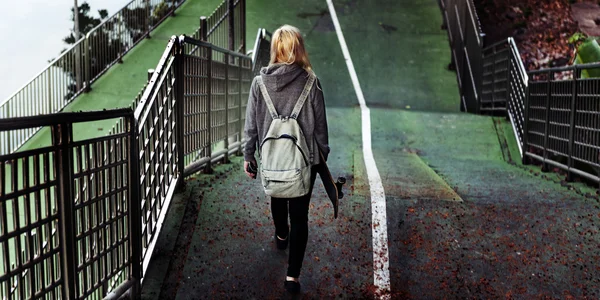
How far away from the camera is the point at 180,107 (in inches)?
232

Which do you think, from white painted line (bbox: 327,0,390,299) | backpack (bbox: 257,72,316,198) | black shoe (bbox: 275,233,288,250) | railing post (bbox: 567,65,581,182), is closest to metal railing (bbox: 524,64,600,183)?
railing post (bbox: 567,65,581,182)

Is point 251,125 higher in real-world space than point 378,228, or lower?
higher

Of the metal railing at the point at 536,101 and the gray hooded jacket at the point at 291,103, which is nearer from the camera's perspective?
the gray hooded jacket at the point at 291,103

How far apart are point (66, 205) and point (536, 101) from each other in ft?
25.3

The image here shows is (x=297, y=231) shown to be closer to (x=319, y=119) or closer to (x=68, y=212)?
(x=319, y=119)

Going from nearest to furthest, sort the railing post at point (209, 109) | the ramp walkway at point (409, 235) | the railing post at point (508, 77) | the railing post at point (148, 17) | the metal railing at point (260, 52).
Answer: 1. the ramp walkway at point (409, 235)
2. the railing post at point (209, 109)
3. the metal railing at point (260, 52)
4. the railing post at point (508, 77)
5. the railing post at point (148, 17)

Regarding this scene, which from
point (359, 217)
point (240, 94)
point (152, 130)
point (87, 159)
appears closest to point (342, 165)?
point (240, 94)

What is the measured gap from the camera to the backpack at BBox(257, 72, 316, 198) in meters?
4.21

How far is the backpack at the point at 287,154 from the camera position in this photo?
13.8 ft

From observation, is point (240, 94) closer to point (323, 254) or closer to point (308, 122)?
point (323, 254)

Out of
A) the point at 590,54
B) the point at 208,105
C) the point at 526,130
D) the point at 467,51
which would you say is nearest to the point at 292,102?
the point at 208,105

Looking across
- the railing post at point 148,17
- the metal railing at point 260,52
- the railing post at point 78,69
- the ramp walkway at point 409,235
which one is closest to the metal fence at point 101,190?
the ramp walkway at point 409,235

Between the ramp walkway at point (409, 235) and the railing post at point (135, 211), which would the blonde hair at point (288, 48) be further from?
the ramp walkway at point (409, 235)

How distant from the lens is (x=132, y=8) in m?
17.3
